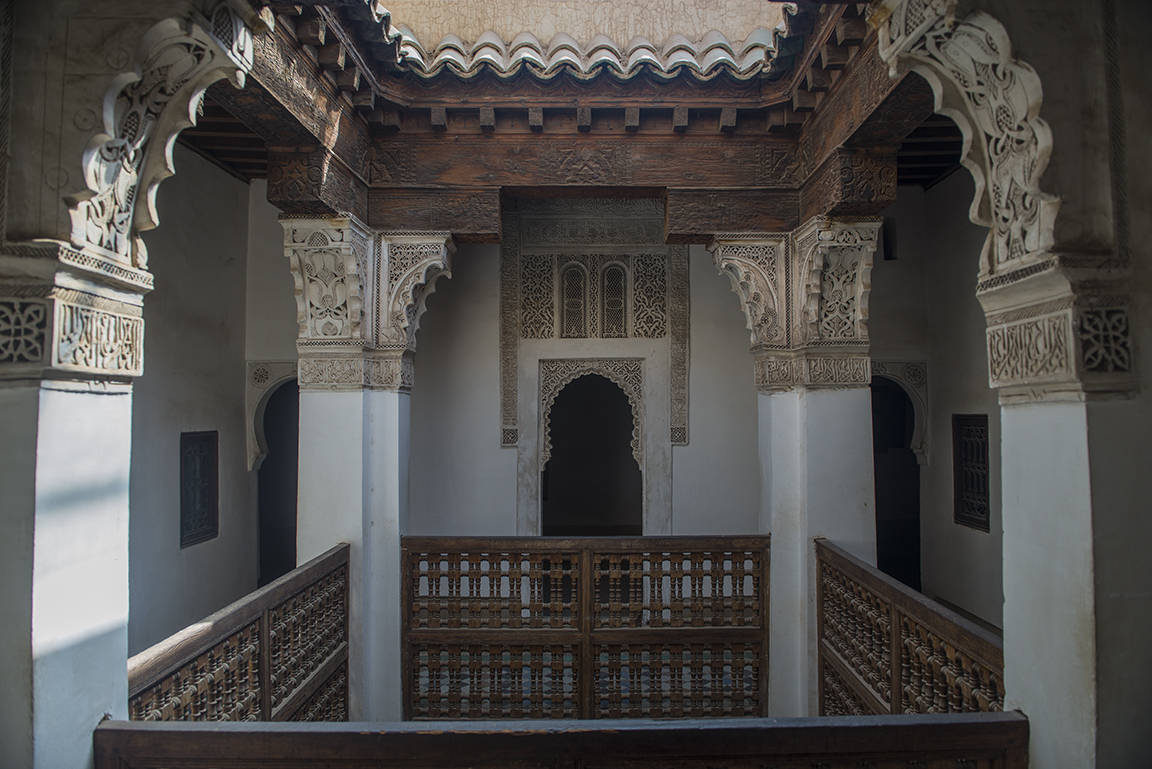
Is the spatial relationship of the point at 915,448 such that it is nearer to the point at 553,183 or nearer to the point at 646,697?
the point at 646,697

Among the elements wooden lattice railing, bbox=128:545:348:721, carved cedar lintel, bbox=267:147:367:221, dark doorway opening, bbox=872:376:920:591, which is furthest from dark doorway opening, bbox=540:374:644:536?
carved cedar lintel, bbox=267:147:367:221

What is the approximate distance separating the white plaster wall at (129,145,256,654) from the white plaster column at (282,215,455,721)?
4.84 ft

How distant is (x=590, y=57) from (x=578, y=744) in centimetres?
331

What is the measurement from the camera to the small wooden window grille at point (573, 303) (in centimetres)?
586

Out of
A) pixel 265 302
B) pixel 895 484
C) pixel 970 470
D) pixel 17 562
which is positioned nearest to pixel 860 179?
pixel 970 470

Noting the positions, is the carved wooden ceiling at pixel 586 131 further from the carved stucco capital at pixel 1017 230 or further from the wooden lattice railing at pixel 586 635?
the wooden lattice railing at pixel 586 635

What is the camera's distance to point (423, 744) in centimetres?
185

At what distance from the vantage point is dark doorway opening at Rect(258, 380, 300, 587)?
8.62 meters

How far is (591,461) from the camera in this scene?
9914 millimetres

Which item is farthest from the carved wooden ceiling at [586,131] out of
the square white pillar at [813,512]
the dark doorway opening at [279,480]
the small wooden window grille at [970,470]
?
the dark doorway opening at [279,480]

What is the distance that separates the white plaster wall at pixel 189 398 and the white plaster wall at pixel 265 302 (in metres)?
0.07

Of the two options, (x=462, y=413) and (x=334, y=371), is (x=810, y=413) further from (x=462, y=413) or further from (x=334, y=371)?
(x=462, y=413)

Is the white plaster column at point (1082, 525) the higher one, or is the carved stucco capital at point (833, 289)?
the carved stucco capital at point (833, 289)

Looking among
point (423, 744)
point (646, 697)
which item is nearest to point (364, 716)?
point (646, 697)
